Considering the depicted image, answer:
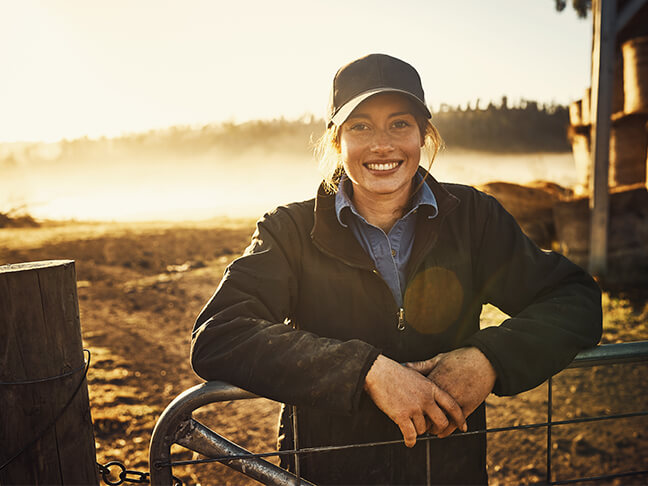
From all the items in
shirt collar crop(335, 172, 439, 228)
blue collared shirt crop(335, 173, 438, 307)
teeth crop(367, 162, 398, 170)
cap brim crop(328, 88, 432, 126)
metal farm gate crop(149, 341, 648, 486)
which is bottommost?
metal farm gate crop(149, 341, 648, 486)

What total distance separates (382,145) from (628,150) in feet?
25.3

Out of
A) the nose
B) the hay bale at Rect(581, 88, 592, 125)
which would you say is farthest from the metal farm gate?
the hay bale at Rect(581, 88, 592, 125)

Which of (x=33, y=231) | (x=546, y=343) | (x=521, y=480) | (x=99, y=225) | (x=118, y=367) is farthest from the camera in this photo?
(x=99, y=225)

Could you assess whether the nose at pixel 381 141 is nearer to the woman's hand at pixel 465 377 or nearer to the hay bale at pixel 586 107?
the woman's hand at pixel 465 377

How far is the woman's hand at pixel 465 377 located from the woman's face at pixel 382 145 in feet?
2.38

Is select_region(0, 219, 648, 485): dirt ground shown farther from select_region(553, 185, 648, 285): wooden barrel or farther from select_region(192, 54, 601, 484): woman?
select_region(192, 54, 601, 484): woman

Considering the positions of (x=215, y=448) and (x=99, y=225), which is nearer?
(x=215, y=448)

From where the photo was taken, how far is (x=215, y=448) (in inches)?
47.6

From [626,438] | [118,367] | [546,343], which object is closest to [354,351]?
[546,343]

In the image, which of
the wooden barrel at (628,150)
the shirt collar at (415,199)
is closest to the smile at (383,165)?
the shirt collar at (415,199)

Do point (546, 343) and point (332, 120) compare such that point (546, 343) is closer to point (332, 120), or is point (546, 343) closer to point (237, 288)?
point (237, 288)

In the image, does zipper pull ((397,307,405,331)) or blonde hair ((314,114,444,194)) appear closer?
zipper pull ((397,307,405,331))

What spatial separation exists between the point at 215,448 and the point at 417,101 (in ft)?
4.66

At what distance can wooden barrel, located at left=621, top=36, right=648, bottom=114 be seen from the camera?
6738 mm
